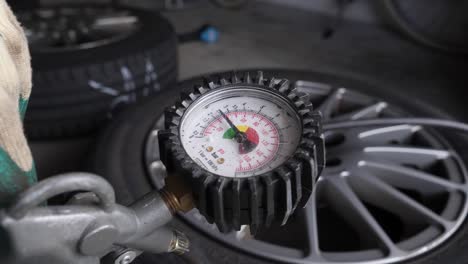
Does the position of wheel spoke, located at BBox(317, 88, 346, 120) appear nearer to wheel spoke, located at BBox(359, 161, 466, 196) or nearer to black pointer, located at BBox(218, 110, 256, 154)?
wheel spoke, located at BBox(359, 161, 466, 196)

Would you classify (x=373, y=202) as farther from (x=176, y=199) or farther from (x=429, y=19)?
(x=429, y=19)

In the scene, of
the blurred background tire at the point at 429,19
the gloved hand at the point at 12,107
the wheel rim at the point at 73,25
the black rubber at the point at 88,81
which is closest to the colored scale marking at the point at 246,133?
the gloved hand at the point at 12,107

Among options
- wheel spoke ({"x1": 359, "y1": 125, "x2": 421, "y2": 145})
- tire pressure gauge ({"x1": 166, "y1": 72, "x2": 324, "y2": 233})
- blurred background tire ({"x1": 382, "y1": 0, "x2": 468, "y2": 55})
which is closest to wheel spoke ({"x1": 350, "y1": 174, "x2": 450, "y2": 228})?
wheel spoke ({"x1": 359, "y1": 125, "x2": 421, "y2": 145})

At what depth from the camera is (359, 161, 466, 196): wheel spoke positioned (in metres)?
0.87

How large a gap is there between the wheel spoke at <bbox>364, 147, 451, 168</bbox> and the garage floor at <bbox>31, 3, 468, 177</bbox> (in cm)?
64

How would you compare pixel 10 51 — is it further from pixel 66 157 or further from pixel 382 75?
pixel 382 75

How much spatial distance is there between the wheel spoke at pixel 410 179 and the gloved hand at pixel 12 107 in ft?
2.12

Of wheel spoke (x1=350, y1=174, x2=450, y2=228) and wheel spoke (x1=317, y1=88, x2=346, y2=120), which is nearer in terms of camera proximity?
wheel spoke (x1=350, y1=174, x2=450, y2=228)

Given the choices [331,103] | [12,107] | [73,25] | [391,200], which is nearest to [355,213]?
[391,200]

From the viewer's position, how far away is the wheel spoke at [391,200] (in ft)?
2.69

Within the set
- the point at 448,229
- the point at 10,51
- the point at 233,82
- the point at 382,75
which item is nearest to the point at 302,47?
the point at 382,75

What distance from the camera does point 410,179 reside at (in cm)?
92

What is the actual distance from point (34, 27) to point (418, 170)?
109 centimetres

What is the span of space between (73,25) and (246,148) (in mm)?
1068
